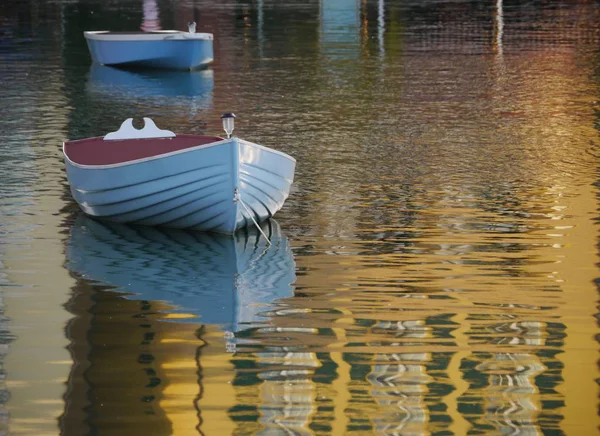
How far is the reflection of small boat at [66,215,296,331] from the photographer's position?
1507 cm

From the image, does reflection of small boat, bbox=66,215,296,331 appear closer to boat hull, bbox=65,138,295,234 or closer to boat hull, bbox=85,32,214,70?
boat hull, bbox=65,138,295,234

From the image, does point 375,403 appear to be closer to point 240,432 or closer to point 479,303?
point 240,432

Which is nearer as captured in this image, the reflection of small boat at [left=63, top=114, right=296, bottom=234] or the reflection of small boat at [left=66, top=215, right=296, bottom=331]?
the reflection of small boat at [left=66, top=215, right=296, bottom=331]

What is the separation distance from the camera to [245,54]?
152 feet

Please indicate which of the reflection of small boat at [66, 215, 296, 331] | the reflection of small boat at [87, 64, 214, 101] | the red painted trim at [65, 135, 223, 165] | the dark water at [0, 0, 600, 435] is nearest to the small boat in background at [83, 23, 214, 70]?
the reflection of small boat at [87, 64, 214, 101]

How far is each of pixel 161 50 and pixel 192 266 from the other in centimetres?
2583

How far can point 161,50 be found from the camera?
1652 inches

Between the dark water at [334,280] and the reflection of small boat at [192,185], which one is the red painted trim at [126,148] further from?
the dark water at [334,280]

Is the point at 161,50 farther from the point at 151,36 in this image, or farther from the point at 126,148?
the point at 126,148

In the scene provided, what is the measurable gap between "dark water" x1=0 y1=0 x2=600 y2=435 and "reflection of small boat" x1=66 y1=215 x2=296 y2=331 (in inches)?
1.9

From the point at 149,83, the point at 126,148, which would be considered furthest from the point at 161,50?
the point at 126,148

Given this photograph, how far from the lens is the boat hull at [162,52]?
41875 mm

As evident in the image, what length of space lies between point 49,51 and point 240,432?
39574mm

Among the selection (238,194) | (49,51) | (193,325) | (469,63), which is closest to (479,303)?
(193,325)
